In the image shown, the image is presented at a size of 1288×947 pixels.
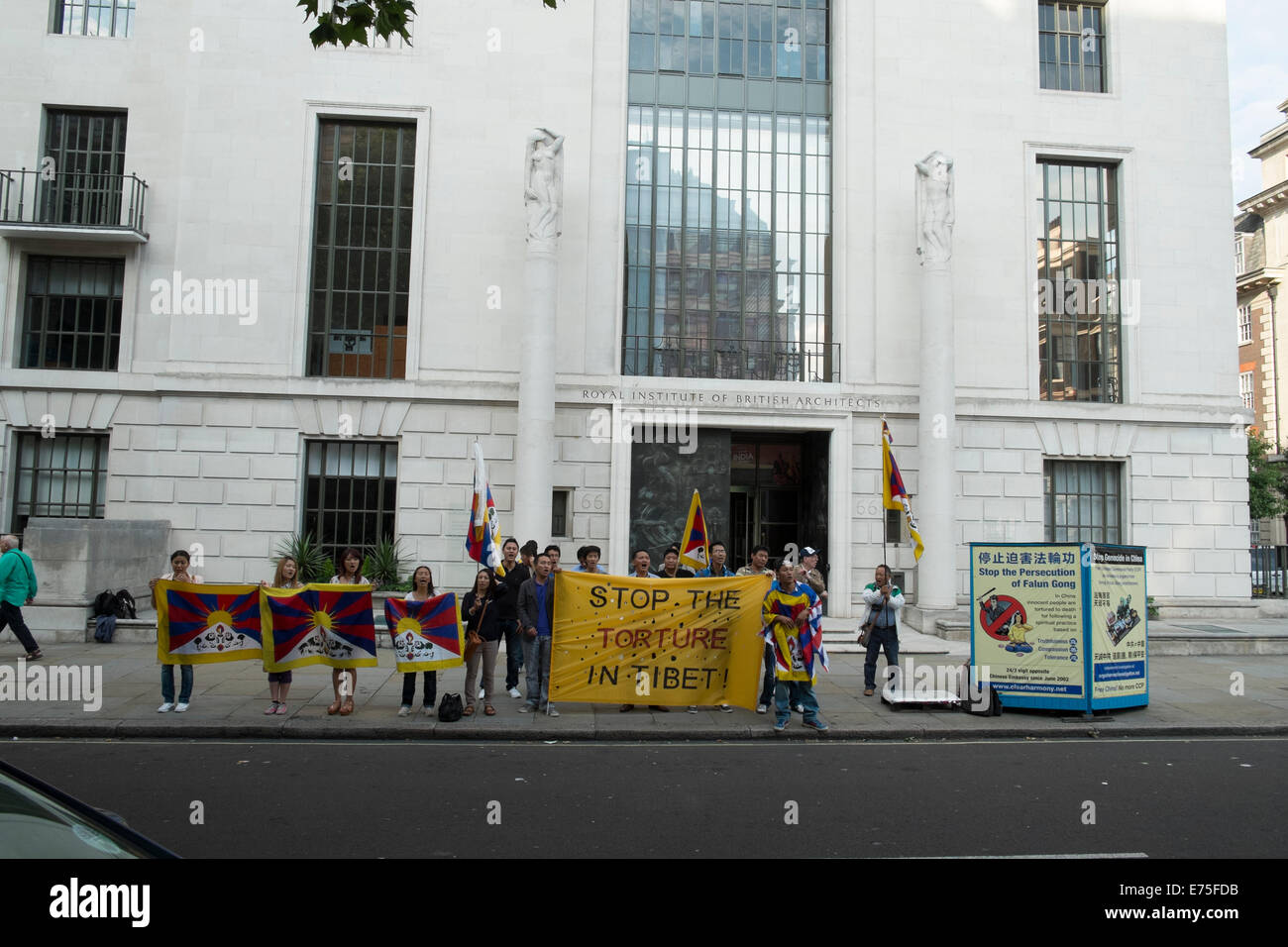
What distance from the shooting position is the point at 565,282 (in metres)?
19.8

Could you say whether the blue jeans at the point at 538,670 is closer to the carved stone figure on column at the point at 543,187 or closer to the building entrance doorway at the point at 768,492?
the carved stone figure on column at the point at 543,187

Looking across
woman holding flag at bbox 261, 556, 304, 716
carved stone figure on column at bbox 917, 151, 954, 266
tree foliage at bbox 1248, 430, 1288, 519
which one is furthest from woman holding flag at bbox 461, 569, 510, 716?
tree foliage at bbox 1248, 430, 1288, 519

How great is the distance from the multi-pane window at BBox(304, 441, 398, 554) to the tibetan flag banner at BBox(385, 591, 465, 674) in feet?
28.8

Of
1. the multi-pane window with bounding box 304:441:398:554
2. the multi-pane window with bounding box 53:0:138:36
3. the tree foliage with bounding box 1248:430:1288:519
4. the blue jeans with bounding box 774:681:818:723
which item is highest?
the multi-pane window with bounding box 53:0:138:36

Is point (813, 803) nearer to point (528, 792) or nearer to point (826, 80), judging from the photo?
point (528, 792)

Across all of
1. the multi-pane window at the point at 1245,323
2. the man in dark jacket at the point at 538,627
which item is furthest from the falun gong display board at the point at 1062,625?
the multi-pane window at the point at 1245,323

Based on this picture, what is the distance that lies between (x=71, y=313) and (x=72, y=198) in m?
2.60

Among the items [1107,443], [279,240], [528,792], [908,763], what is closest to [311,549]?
[279,240]

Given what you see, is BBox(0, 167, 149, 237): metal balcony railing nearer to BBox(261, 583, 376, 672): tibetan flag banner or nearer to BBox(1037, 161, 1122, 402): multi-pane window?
BBox(261, 583, 376, 672): tibetan flag banner

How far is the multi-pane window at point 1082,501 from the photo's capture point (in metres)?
20.8

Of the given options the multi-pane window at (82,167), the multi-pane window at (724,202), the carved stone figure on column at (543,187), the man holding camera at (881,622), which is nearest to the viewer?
the man holding camera at (881,622)

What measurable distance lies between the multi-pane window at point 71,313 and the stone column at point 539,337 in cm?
954

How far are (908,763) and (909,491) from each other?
38.7 ft

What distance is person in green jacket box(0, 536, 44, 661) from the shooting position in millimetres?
13258
